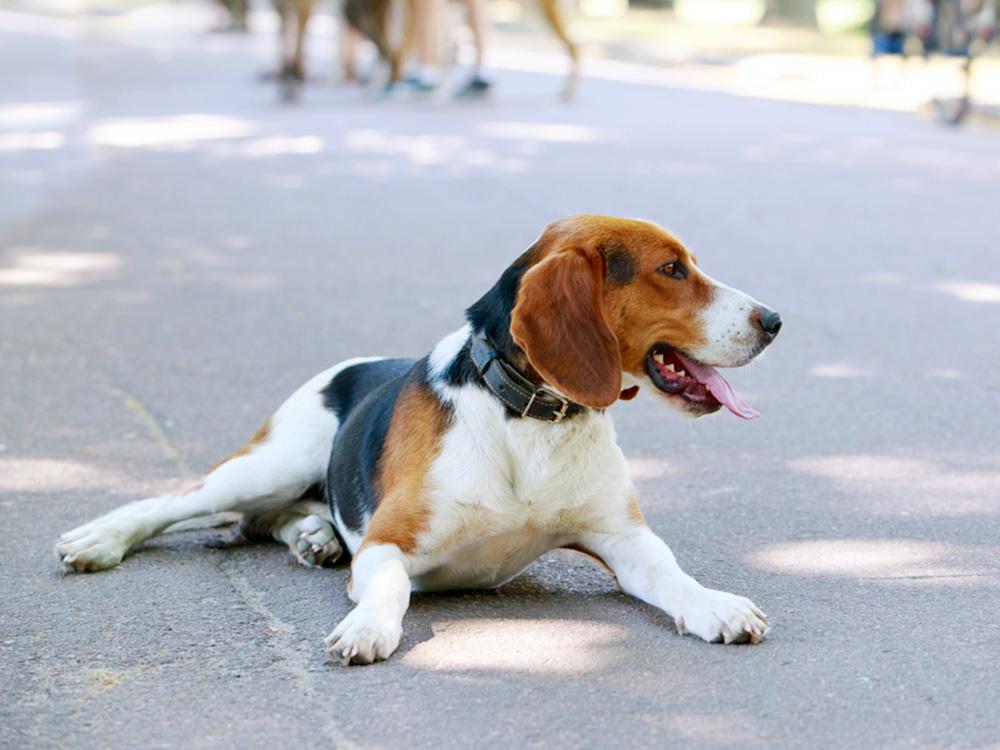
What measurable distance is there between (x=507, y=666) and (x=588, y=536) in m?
0.61

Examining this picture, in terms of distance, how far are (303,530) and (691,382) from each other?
132cm

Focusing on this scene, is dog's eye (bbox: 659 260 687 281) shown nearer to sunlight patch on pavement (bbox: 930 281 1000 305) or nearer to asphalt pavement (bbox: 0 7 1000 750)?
asphalt pavement (bbox: 0 7 1000 750)

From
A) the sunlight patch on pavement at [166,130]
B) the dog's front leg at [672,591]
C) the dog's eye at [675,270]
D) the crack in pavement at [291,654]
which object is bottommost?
the sunlight patch on pavement at [166,130]

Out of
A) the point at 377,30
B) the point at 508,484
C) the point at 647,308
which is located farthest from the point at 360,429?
the point at 377,30

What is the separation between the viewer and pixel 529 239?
10.5 meters

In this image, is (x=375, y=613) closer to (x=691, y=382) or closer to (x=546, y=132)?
(x=691, y=382)

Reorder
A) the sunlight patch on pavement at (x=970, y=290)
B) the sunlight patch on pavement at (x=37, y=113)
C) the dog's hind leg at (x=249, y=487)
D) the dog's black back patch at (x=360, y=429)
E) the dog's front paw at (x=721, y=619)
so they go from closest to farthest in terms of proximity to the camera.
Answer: the dog's front paw at (x=721, y=619), the dog's black back patch at (x=360, y=429), the dog's hind leg at (x=249, y=487), the sunlight patch on pavement at (x=970, y=290), the sunlight patch on pavement at (x=37, y=113)

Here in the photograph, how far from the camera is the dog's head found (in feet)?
13.7

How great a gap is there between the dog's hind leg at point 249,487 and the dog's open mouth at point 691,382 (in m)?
1.24

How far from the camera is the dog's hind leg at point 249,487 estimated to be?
4980mm

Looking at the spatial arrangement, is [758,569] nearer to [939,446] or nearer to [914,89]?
[939,446]

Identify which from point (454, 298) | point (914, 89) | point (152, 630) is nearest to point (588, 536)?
point (152, 630)

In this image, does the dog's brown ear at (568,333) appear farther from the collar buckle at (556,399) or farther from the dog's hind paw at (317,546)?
the dog's hind paw at (317,546)

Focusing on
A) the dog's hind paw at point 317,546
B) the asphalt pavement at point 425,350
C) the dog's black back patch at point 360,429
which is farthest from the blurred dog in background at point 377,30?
the dog's hind paw at point 317,546
